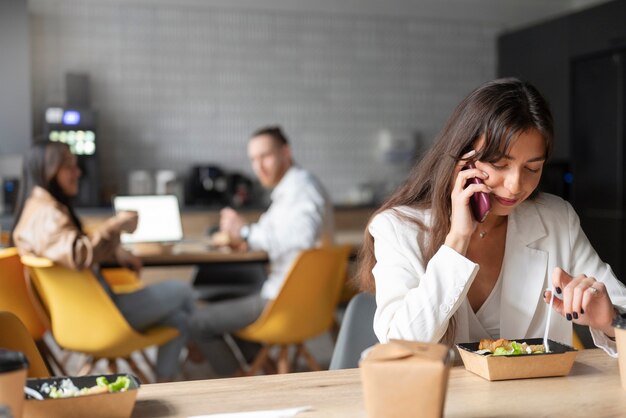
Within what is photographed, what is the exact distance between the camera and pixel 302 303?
3703mm

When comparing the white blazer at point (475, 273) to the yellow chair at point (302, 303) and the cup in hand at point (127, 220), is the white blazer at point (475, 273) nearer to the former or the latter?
the yellow chair at point (302, 303)

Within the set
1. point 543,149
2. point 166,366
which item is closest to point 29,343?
point 543,149

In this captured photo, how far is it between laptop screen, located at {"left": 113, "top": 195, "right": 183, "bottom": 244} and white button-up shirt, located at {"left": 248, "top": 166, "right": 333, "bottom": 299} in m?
0.57

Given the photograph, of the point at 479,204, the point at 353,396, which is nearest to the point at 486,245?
the point at 479,204

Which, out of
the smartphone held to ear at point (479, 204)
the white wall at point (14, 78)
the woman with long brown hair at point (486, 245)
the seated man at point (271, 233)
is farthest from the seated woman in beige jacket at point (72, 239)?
the white wall at point (14, 78)

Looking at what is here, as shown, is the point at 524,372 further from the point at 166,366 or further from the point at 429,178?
the point at 166,366

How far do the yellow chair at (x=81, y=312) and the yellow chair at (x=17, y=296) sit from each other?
9cm

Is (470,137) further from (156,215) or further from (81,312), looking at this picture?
(156,215)

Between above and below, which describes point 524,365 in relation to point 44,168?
below

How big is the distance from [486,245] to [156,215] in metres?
2.81

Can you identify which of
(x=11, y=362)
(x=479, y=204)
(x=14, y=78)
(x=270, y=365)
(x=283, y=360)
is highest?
(x=14, y=78)

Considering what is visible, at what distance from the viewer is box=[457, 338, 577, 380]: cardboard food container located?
152cm

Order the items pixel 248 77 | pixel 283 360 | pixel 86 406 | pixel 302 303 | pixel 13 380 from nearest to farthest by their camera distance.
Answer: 1. pixel 13 380
2. pixel 86 406
3. pixel 302 303
4. pixel 283 360
5. pixel 248 77

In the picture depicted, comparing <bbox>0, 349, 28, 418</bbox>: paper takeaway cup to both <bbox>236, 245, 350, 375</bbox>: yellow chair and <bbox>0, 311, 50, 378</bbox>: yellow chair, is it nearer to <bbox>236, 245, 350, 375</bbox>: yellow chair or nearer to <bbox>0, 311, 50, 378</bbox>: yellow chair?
<bbox>0, 311, 50, 378</bbox>: yellow chair
